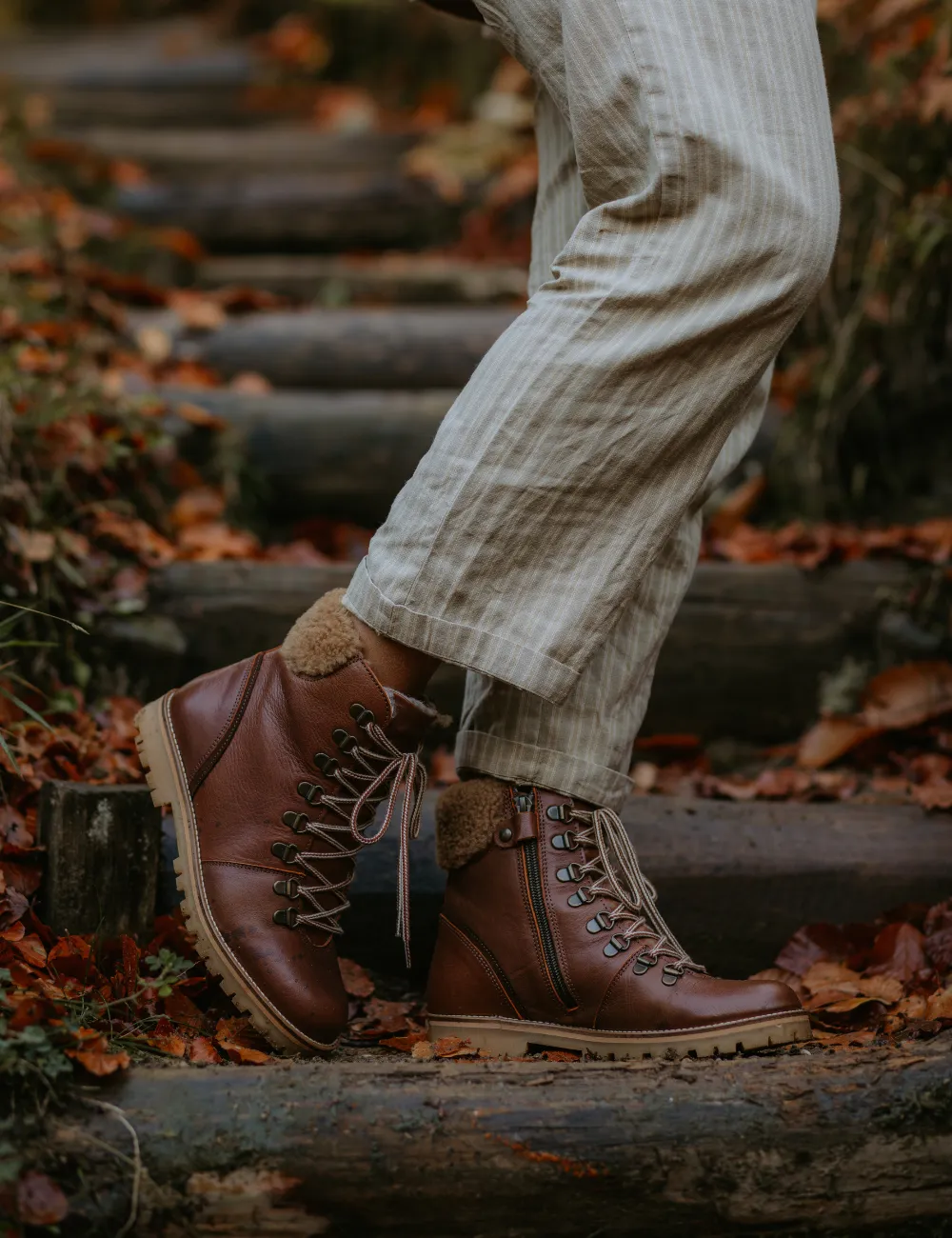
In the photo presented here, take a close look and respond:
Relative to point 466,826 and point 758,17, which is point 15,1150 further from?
point 758,17

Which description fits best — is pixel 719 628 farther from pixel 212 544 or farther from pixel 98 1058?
pixel 98 1058

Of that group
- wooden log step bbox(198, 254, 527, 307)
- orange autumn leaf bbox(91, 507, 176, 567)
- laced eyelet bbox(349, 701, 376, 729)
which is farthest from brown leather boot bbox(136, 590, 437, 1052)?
wooden log step bbox(198, 254, 527, 307)

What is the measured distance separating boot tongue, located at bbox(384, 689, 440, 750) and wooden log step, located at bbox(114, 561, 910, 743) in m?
0.61

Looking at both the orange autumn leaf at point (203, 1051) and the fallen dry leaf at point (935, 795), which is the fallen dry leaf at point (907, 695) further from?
the orange autumn leaf at point (203, 1051)

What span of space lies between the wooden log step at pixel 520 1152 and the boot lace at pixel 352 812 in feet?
0.81

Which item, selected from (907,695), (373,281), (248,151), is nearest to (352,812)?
(907,695)

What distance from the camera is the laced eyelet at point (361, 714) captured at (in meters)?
1.42

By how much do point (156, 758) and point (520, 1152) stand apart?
2.12 ft

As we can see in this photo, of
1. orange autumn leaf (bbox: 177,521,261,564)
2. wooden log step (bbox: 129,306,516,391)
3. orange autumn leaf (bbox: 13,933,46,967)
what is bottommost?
orange autumn leaf (bbox: 13,933,46,967)

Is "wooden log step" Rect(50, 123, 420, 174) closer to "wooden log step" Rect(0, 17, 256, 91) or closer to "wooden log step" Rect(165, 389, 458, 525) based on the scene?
"wooden log step" Rect(0, 17, 256, 91)

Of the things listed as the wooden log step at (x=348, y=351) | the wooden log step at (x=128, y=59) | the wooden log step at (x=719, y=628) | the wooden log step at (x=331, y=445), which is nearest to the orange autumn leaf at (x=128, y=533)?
the wooden log step at (x=719, y=628)

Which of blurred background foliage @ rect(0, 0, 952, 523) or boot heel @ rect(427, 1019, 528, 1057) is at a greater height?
blurred background foliage @ rect(0, 0, 952, 523)

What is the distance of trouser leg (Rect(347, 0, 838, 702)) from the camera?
129cm

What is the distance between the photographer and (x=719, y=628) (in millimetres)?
2229
